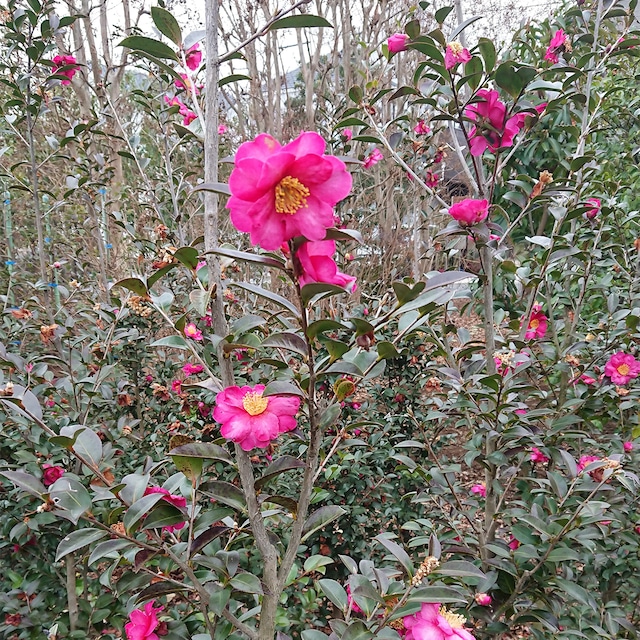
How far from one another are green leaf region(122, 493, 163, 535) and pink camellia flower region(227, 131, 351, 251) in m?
0.41

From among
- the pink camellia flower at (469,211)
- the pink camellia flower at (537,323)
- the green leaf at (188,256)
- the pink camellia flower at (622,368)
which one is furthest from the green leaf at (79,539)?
the pink camellia flower at (537,323)

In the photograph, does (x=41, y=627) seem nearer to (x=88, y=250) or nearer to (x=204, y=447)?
(x=204, y=447)

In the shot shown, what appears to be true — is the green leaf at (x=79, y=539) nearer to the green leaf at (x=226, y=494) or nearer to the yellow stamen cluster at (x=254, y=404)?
the green leaf at (x=226, y=494)

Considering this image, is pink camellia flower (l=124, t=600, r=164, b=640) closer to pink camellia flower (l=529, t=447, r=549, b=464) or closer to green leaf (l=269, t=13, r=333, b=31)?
green leaf (l=269, t=13, r=333, b=31)

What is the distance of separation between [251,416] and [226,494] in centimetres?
14

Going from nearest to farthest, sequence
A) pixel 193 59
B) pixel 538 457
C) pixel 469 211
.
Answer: pixel 469 211 < pixel 193 59 < pixel 538 457

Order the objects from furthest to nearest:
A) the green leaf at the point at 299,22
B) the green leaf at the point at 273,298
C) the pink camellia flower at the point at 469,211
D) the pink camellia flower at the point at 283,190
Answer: the pink camellia flower at the point at 469,211 → the green leaf at the point at 299,22 → the green leaf at the point at 273,298 → the pink camellia flower at the point at 283,190

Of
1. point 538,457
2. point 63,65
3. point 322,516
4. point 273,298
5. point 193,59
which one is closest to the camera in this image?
point 273,298

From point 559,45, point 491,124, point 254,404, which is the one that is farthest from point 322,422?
point 559,45

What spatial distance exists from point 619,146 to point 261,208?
132 inches

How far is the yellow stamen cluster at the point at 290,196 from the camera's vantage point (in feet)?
1.72

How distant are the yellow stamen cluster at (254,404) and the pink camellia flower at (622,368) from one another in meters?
1.17

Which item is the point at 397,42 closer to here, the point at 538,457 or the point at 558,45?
the point at 558,45

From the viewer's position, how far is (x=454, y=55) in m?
1.06
